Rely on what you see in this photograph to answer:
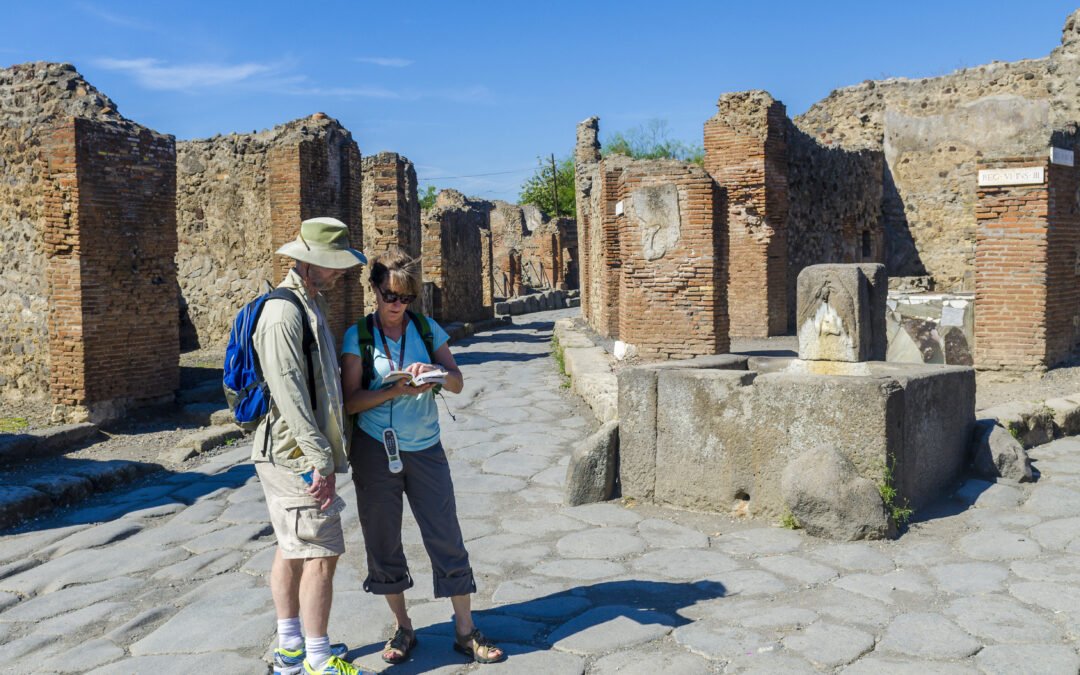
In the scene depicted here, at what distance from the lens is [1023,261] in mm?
9609

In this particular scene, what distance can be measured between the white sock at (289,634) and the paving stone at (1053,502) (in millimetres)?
3995

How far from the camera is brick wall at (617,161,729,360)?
10.1 m

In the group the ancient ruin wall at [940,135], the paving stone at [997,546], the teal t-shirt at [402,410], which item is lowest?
the paving stone at [997,546]

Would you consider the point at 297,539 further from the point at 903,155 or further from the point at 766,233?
the point at 903,155

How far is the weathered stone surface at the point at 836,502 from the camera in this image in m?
4.56

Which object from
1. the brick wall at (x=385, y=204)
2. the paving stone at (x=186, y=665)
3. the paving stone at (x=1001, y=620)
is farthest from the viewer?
the brick wall at (x=385, y=204)

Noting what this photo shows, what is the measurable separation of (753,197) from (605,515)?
884 cm

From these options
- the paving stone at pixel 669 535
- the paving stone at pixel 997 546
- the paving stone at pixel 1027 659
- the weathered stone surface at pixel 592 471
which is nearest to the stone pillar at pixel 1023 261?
the paving stone at pixel 997 546

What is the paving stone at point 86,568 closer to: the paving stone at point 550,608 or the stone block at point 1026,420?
the paving stone at point 550,608

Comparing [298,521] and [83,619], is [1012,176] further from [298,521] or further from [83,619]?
[83,619]

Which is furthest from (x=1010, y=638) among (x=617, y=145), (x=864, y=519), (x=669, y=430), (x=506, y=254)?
(x=617, y=145)

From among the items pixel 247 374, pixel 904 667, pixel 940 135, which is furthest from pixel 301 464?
pixel 940 135

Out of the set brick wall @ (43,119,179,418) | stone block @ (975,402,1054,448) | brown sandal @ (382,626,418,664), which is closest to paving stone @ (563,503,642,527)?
brown sandal @ (382,626,418,664)

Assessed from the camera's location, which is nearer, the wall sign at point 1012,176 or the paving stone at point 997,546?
the paving stone at point 997,546
